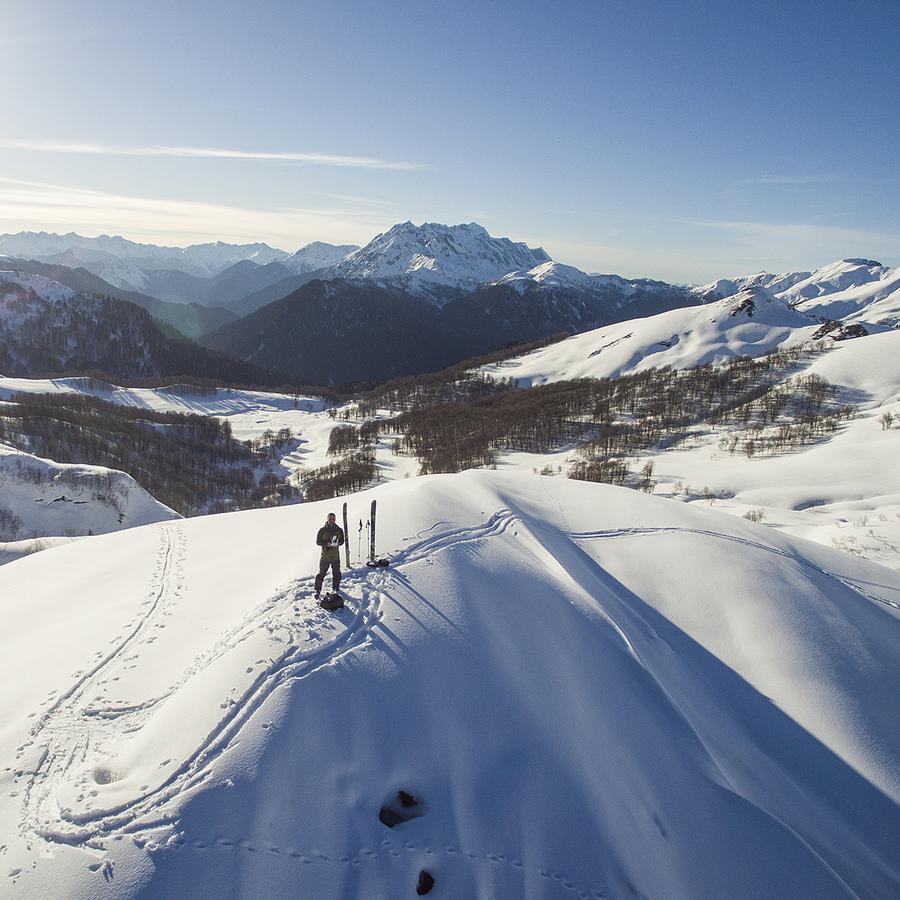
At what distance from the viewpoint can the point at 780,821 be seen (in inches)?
381

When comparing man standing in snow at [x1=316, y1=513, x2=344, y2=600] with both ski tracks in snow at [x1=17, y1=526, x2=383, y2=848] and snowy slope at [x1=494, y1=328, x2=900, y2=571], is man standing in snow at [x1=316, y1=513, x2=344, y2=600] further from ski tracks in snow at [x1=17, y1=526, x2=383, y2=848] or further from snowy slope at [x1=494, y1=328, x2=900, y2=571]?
snowy slope at [x1=494, y1=328, x2=900, y2=571]

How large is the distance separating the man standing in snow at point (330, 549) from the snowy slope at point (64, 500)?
1924 inches

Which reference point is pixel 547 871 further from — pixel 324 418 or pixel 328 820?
pixel 324 418

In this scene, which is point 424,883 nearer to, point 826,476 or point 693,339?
point 826,476

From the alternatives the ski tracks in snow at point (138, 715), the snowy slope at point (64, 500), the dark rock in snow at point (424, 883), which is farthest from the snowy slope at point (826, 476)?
the snowy slope at point (64, 500)

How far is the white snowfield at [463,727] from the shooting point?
7590 mm

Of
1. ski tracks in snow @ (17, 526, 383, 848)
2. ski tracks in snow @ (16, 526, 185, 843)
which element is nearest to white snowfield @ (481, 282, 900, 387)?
ski tracks in snow @ (17, 526, 383, 848)

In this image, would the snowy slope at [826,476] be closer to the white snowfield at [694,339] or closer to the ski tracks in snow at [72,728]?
the ski tracks in snow at [72,728]

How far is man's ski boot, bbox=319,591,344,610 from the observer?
477 inches

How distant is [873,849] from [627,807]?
5459 millimetres

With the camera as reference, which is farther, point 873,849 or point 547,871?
point 873,849

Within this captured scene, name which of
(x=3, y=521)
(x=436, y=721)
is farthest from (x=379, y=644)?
(x=3, y=521)

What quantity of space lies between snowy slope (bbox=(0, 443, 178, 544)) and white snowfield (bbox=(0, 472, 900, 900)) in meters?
40.3

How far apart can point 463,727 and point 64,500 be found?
2341 inches
